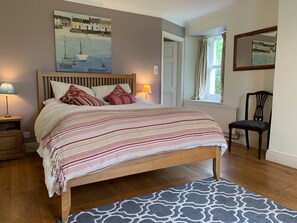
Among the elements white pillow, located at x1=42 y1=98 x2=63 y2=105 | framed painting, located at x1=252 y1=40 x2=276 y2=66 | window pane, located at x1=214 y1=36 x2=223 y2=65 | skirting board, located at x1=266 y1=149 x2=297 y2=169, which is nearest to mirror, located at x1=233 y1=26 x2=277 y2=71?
framed painting, located at x1=252 y1=40 x2=276 y2=66

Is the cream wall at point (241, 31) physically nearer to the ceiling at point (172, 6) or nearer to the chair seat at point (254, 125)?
the ceiling at point (172, 6)

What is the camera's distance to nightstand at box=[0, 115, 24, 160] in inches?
123

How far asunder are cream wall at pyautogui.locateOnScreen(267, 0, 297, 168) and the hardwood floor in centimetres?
24

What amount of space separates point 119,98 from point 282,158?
2.44m

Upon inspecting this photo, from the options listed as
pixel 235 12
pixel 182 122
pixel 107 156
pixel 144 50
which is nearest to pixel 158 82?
pixel 144 50

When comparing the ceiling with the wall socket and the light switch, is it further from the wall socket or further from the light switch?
the wall socket

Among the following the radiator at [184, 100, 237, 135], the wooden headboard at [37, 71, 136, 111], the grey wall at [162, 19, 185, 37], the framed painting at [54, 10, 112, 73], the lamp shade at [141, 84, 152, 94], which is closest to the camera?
the wooden headboard at [37, 71, 136, 111]

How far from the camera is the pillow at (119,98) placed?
3.52 meters

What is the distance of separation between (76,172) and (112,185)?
2.68ft

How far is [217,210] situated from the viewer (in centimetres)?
193

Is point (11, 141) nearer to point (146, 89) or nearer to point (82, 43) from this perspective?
point (82, 43)

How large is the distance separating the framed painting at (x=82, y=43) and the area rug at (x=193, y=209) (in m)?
2.62

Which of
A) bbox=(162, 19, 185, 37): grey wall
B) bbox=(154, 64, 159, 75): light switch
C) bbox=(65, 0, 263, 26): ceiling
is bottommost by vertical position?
bbox=(154, 64, 159, 75): light switch

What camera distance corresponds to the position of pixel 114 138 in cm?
191
